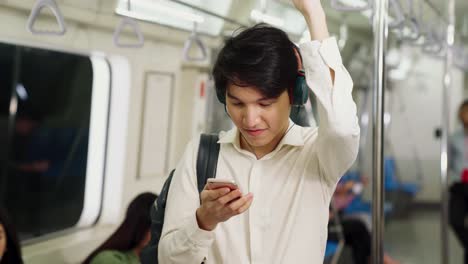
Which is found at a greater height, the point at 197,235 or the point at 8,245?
the point at 197,235

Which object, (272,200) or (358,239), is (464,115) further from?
(272,200)

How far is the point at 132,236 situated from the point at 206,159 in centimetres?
135

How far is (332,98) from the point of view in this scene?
3.70ft

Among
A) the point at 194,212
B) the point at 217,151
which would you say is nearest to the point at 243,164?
the point at 217,151

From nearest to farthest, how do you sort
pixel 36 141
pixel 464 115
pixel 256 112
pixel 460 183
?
pixel 256 112, pixel 460 183, pixel 464 115, pixel 36 141

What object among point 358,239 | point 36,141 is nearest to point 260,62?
point 358,239

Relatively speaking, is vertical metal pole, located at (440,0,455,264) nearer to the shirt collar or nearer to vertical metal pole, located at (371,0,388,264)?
vertical metal pole, located at (371,0,388,264)

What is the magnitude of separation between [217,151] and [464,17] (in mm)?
6716

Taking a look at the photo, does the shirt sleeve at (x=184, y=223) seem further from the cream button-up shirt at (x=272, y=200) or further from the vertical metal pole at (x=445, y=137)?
the vertical metal pole at (x=445, y=137)

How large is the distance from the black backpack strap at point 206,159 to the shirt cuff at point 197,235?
168 millimetres

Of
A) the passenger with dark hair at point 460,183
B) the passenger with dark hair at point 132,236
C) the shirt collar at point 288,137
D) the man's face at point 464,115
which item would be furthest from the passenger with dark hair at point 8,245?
the man's face at point 464,115

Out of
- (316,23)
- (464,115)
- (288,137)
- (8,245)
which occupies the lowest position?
(8,245)

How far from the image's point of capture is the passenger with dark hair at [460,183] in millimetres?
4645

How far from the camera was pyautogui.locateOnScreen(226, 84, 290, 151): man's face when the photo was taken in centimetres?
119
